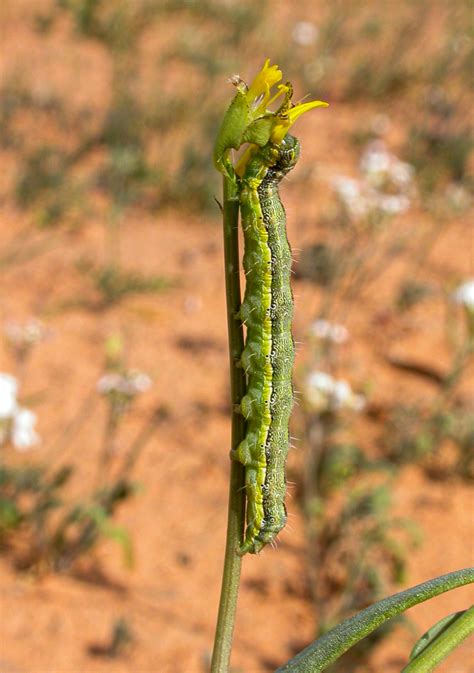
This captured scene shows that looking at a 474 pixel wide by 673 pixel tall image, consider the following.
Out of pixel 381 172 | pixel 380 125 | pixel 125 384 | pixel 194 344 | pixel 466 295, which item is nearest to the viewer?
pixel 125 384

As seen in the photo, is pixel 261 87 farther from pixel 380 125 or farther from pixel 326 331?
pixel 380 125

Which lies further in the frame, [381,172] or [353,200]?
[381,172]

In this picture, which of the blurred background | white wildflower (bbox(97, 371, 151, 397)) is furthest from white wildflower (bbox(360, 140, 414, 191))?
white wildflower (bbox(97, 371, 151, 397))

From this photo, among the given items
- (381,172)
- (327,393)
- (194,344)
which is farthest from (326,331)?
(194,344)

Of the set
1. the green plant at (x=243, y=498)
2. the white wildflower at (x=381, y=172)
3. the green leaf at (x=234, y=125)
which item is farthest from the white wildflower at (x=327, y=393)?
the green leaf at (x=234, y=125)

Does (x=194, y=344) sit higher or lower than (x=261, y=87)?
higher

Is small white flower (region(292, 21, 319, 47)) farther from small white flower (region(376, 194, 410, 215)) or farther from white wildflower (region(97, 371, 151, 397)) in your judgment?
white wildflower (region(97, 371, 151, 397))

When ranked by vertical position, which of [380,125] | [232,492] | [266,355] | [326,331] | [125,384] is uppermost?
[380,125]
